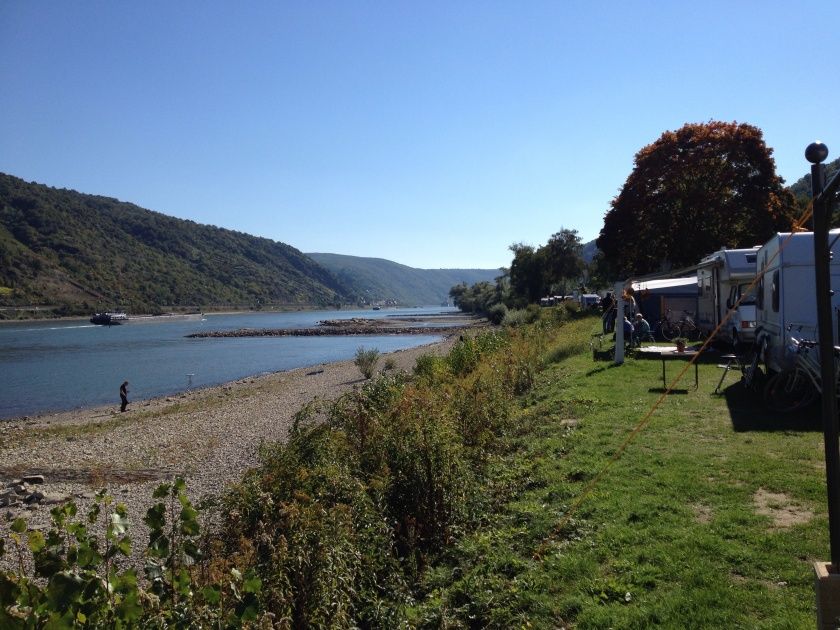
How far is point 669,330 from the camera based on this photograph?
23.3 metres

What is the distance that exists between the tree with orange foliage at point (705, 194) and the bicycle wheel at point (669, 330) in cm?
1166

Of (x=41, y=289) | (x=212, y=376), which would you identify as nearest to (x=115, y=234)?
(x=41, y=289)

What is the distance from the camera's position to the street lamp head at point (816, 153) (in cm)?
335

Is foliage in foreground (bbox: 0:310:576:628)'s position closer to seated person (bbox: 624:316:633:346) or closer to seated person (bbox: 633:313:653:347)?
seated person (bbox: 624:316:633:346)

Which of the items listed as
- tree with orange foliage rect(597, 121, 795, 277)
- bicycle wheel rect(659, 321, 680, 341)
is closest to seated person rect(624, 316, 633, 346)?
bicycle wheel rect(659, 321, 680, 341)

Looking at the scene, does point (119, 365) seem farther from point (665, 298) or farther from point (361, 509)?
point (361, 509)

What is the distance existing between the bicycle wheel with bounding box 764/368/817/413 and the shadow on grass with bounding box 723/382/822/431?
0.44 feet

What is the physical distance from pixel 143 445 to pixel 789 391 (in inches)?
665

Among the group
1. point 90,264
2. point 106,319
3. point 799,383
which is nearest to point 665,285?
point 799,383

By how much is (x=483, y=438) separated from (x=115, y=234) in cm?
19676

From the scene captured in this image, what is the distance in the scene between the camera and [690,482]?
6492 millimetres

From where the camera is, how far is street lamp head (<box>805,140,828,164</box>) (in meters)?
3.35

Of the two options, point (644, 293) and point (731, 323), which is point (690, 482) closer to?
point (731, 323)

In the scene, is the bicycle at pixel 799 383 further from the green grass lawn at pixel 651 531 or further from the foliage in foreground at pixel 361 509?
the foliage in foreground at pixel 361 509
